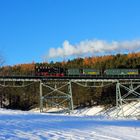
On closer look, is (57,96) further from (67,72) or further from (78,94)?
(78,94)

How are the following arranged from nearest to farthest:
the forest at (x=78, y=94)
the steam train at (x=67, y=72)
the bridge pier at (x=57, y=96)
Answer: the bridge pier at (x=57, y=96) < the steam train at (x=67, y=72) < the forest at (x=78, y=94)

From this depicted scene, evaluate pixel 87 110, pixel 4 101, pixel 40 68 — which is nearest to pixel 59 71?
pixel 40 68

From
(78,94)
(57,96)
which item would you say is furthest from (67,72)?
(78,94)

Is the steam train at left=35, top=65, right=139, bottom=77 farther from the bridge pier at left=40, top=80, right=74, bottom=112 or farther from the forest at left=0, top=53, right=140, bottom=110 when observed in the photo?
the forest at left=0, top=53, right=140, bottom=110

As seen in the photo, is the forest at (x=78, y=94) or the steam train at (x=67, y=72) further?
the forest at (x=78, y=94)

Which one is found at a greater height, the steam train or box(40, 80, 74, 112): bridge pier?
the steam train

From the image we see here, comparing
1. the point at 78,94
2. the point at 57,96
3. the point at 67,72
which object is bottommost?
the point at 57,96

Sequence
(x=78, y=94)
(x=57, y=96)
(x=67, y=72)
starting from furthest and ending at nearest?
(x=78, y=94)
(x=57, y=96)
(x=67, y=72)

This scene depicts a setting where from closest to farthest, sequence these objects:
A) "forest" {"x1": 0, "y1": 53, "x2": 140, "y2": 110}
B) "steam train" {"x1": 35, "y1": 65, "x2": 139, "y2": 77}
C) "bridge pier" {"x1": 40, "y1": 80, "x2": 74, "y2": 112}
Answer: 1. "bridge pier" {"x1": 40, "y1": 80, "x2": 74, "y2": 112}
2. "steam train" {"x1": 35, "y1": 65, "x2": 139, "y2": 77}
3. "forest" {"x1": 0, "y1": 53, "x2": 140, "y2": 110}

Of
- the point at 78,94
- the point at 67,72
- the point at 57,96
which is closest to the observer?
the point at 67,72

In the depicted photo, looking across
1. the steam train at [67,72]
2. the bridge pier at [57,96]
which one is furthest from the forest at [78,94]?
the steam train at [67,72]

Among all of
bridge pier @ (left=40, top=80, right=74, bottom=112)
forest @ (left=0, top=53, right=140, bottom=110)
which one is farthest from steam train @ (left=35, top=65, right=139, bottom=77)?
forest @ (left=0, top=53, right=140, bottom=110)

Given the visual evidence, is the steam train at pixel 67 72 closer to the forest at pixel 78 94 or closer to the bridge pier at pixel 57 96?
the bridge pier at pixel 57 96

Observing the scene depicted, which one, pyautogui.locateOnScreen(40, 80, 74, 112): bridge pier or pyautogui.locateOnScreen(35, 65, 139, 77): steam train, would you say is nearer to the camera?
pyautogui.locateOnScreen(40, 80, 74, 112): bridge pier
